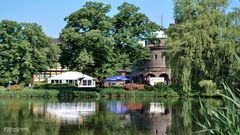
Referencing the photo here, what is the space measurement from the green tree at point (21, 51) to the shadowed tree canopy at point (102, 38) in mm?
6601

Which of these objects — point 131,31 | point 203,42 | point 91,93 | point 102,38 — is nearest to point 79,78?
point 91,93

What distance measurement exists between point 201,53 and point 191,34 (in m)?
1.45

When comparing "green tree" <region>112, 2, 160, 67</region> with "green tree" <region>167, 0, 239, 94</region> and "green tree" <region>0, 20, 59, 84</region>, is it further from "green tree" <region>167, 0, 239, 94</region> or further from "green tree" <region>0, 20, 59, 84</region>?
"green tree" <region>167, 0, 239, 94</region>

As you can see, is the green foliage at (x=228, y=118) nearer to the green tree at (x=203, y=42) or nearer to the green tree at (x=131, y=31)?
the green tree at (x=203, y=42)

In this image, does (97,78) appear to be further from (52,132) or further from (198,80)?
(52,132)

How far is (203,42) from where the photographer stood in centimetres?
2991

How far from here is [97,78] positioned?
57875 mm

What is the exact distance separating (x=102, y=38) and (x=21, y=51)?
572 inches

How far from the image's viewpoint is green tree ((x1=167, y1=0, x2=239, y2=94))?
2836 centimetres

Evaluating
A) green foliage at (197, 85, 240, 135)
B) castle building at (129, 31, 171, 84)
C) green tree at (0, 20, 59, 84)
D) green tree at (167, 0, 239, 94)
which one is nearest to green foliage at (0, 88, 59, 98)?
green tree at (0, 20, 59, 84)

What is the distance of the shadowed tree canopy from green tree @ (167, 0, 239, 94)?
950 inches

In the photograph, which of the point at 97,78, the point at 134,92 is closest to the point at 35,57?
the point at 97,78

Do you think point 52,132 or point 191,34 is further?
point 191,34

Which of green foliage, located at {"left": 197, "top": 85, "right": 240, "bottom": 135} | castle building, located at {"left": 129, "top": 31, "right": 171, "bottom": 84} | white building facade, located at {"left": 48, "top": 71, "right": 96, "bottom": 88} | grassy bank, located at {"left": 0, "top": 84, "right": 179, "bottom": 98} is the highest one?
castle building, located at {"left": 129, "top": 31, "right": 171, "bottom": 84}
